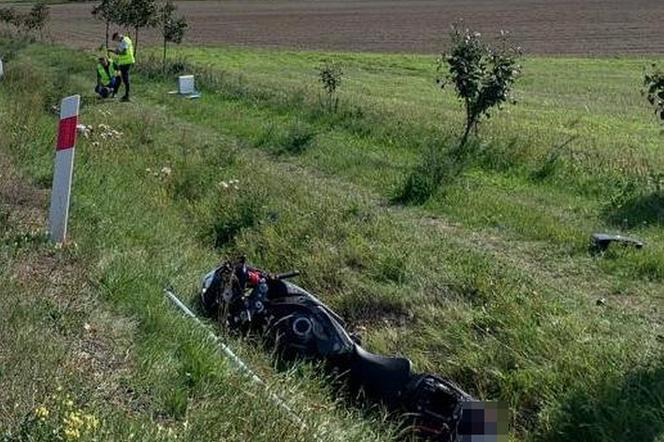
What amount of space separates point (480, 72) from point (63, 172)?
28.0ft

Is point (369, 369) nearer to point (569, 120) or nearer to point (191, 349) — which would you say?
point (191, 349)

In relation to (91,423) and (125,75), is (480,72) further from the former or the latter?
(91,423)

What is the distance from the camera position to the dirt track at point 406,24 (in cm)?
5144

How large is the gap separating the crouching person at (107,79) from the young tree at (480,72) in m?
9.15

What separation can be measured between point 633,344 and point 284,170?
6809mm

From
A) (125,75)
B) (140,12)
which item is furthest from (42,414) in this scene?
(140,12)

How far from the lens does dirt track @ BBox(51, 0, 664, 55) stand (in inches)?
2025

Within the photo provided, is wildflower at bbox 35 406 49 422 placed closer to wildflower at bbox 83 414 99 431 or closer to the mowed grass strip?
the mowed grass strip

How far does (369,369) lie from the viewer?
17.0ft

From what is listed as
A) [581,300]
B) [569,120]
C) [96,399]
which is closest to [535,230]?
[581,300]

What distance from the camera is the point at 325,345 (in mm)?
5246

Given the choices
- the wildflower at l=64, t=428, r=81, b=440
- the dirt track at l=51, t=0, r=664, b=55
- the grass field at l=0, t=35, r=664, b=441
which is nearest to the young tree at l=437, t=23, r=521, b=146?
the grass field at l=0, t=35, r=664, b=441

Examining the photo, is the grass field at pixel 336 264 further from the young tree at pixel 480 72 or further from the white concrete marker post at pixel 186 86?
the white concrete marker post at pixel 186 86

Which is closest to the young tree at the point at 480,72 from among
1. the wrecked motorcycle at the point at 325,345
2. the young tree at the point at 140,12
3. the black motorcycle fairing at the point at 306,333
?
the wrecked motorcycle at the point at 325,345
